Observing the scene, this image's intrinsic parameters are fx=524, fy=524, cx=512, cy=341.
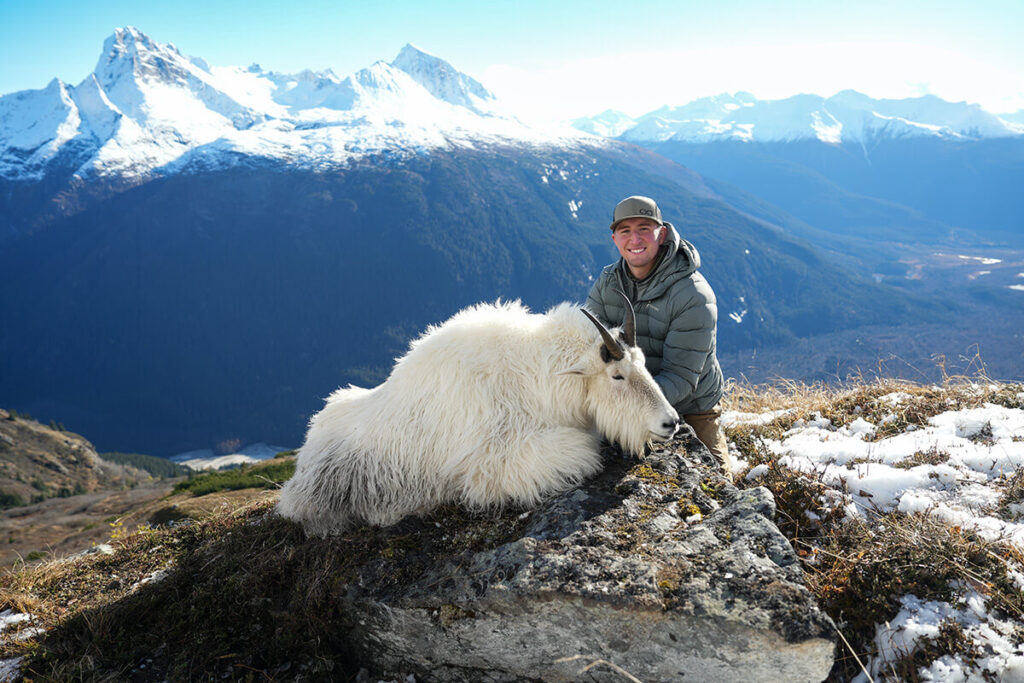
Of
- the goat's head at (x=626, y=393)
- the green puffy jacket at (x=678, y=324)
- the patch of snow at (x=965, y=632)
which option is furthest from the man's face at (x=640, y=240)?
the patch of snow at (x=965, y=632)

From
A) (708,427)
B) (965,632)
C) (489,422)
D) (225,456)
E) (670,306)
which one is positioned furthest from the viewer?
(225,456)

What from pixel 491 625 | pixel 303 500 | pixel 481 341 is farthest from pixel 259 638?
pixel 481 341

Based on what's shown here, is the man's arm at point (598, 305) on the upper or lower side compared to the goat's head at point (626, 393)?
upper

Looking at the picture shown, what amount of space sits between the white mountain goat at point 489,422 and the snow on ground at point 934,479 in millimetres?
1641

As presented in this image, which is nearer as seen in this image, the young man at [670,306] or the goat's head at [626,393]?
the goat's head at [626,393]

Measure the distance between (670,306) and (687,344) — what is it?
0.43 meters

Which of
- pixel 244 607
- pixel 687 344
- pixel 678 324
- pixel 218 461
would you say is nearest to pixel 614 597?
pixel 687 344

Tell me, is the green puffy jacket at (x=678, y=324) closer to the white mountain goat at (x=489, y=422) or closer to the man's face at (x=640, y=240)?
the man's face at (x=640, y=240)

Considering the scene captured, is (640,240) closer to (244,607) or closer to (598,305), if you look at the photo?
(598,305)

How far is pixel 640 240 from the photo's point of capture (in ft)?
17.8

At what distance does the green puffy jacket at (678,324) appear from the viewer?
17.5 ft

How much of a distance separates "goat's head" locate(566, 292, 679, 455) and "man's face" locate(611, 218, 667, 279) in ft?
3.09

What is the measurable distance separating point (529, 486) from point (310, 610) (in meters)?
2.11

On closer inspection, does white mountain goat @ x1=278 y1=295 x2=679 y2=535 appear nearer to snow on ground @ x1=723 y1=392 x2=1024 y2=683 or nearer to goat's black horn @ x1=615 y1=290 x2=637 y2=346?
goat's black horn @ x1=615 y1=290 x2=637 y2=346
